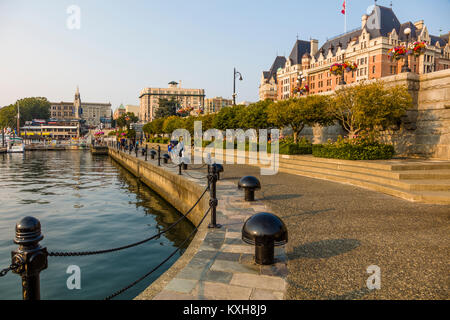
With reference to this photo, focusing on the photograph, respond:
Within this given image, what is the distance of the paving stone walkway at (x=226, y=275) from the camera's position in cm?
379

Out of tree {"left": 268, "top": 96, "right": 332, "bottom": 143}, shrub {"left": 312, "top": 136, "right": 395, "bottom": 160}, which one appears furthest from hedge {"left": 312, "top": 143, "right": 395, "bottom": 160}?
tree {"left": 268, "top": 96, "right": 332, "bottom": 143}

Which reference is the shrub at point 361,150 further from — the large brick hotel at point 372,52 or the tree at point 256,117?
the large brick hotel at point 372,52

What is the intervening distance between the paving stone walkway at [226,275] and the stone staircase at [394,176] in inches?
264

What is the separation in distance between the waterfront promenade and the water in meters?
3.00

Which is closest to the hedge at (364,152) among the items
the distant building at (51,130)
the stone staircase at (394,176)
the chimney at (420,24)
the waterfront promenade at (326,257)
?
the stone staircase at (394,176)

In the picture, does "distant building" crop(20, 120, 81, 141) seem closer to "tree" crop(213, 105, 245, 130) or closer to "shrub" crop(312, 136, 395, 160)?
"tree" crop(213, 105, 245, 130)

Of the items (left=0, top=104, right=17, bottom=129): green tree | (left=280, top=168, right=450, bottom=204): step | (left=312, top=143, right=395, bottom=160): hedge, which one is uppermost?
(left=0, top=104, right=17, bottom=129): green tree

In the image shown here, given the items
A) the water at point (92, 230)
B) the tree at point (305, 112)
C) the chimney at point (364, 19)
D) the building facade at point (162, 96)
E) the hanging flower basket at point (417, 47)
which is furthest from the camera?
the building facade at point (162, 96)

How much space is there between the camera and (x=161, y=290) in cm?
393

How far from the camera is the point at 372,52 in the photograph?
70812mm

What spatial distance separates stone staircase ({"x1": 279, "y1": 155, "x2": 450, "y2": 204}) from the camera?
9822mm

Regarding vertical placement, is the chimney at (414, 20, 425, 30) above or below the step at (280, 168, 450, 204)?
above
